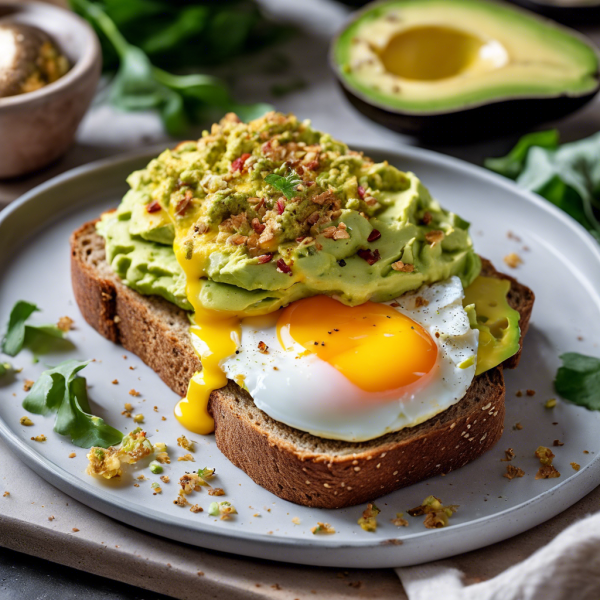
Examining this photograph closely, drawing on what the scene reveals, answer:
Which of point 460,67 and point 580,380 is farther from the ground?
point 460,67

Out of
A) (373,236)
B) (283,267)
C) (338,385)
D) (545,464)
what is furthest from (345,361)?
(545,464)

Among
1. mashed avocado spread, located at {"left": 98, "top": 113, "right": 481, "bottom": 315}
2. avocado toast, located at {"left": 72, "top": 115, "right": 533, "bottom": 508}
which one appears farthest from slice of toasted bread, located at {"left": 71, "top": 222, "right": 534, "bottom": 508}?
mashed avocado spread, located at {"left": 98, "top": 113, "right": 481, "bottom": 315}

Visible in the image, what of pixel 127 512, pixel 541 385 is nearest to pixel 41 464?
pixel 127 512

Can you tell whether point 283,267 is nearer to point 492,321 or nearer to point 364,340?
point 364,340

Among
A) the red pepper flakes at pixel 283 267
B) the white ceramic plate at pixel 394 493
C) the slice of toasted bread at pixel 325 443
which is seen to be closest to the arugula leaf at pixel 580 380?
the white ceramic plate at pixel 394 493

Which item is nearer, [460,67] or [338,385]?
[338,385]

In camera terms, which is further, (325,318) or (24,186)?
(24,186)

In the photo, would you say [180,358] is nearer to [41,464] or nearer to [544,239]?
[41,464]
